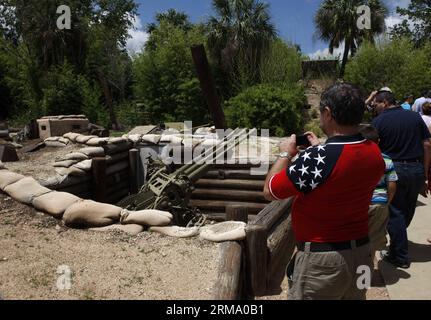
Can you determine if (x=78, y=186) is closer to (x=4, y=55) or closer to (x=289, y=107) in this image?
(x=289, y=107)

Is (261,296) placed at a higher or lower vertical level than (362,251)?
lower

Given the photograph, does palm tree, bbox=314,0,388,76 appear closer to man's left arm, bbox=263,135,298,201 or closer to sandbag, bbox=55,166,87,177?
sandbag, bbox=55,166,87,177

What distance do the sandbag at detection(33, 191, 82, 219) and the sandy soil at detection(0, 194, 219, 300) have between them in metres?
0.14

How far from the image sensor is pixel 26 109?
2906 centimetres

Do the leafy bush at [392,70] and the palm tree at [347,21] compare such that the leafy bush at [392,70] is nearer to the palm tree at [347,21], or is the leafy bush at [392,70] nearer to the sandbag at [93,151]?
the palm tree at [347,21]

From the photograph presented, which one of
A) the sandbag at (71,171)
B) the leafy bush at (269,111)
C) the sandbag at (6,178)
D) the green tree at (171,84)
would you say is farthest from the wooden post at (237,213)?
the green tree at (171,84)

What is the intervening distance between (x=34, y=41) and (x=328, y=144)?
27080 mm

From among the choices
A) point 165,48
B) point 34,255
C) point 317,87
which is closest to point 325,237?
point 34,255

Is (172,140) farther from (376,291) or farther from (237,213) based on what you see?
(376,291)

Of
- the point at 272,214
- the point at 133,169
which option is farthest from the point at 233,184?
the point at 272,214

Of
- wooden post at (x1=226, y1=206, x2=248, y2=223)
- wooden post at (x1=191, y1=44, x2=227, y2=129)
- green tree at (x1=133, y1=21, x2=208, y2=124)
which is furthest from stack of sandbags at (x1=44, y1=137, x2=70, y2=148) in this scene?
green tree at (x1=133, y1=21, x2=208, y2=124)

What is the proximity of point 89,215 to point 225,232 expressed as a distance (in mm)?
1731

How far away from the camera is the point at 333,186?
88.2 inches

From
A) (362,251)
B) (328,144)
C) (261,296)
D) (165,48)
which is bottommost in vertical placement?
(261,296)
